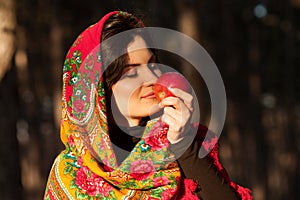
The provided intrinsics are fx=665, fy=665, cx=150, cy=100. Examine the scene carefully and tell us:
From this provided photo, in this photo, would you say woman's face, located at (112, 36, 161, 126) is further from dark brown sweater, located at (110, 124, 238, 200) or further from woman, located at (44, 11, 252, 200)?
dark brown sweater, located at (110, 124, 238, 200)

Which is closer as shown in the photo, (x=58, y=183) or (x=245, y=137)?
(x=58, y=183)

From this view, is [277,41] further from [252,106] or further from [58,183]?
[58,183]

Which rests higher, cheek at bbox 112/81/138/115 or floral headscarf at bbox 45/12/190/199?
cheek at bbox 112/81/138/115

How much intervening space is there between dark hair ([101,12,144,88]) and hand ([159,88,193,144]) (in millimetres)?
382

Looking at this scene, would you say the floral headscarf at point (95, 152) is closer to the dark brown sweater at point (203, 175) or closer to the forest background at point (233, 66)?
the dark brown sweater at point (203, 175)

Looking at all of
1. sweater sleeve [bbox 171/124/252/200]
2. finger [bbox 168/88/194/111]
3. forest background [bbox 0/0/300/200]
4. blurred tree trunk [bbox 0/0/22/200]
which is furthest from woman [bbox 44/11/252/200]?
forest background [bbox 0/0/300/200]

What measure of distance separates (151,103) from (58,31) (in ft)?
34.3

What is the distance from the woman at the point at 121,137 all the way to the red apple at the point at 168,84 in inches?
2.2

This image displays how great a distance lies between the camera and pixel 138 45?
288cm

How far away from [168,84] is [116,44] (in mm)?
468

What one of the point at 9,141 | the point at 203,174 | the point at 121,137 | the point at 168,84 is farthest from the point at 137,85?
the point at 9,141

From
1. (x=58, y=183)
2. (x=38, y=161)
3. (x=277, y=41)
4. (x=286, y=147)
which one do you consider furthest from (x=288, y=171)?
(x=58, y=183)

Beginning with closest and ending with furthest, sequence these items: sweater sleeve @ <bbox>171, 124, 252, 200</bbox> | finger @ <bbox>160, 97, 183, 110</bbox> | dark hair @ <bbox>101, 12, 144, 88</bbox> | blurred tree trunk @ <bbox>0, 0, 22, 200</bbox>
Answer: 1. finger @ <bbox>160, 97, 183, 110</bbox>
2. sweater sleeve @ <bbox>171, 124, 252, 200</bbox>
3. dark hair @ <bbox>101, 12, 144, 88</bbox>
4. blurred tree trunk @ <bbox>0, 0, 22, 200</bbox>

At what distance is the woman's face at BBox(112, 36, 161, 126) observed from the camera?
2.72m
